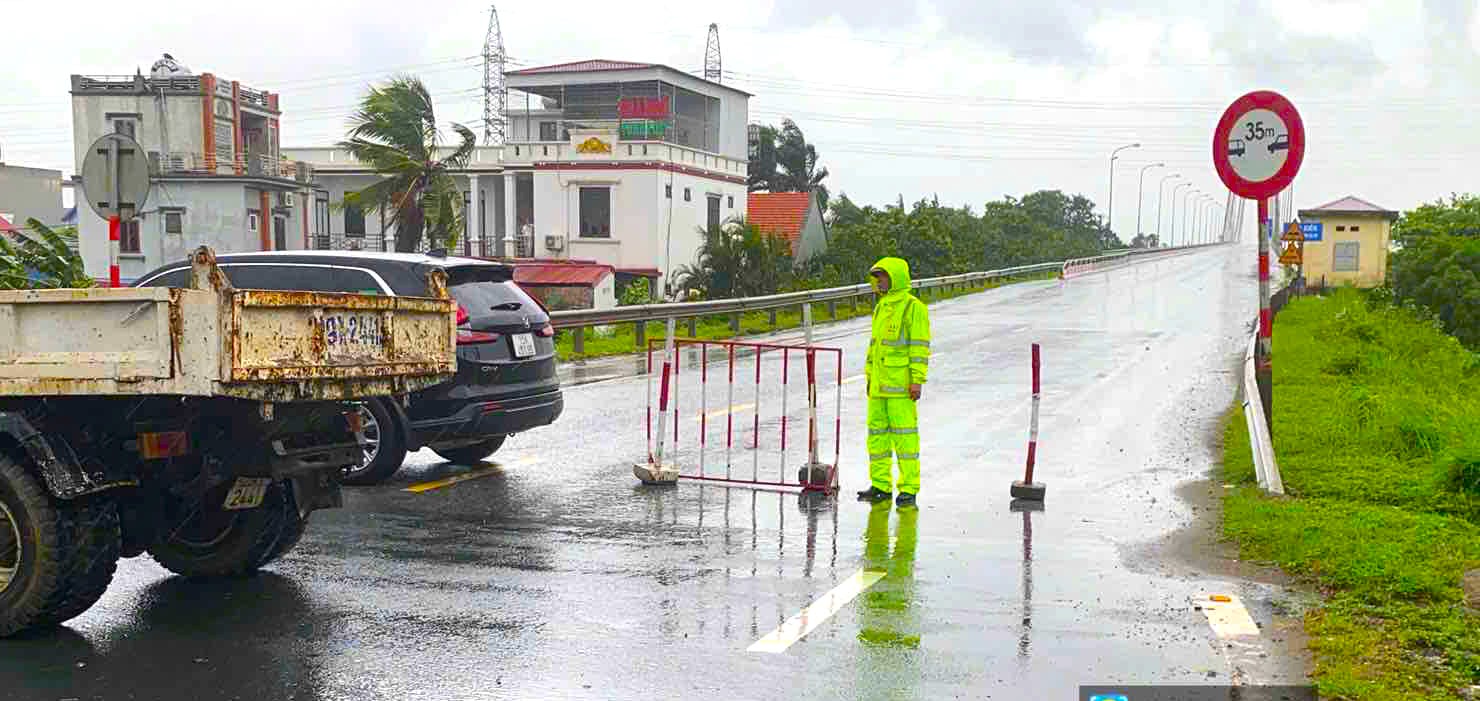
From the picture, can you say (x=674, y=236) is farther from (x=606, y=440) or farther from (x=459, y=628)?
(x=459, y=628)

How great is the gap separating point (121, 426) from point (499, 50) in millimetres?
71405

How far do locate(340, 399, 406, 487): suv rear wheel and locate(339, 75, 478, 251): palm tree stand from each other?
96.4 ft

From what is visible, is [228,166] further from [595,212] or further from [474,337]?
[474,337]

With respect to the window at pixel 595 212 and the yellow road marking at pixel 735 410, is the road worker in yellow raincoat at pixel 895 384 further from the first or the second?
the window at pixel 595 212

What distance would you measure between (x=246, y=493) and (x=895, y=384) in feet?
15.5

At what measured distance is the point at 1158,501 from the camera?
1038 centimetres

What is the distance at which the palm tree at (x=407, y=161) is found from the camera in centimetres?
3991

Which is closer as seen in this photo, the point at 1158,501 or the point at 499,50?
the point at 1158,501

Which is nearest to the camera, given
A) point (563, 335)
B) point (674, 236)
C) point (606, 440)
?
point (606, 440)

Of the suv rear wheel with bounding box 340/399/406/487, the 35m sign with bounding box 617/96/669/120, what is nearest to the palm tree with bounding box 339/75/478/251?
the 35m sign with bounding box 617/96/669/120

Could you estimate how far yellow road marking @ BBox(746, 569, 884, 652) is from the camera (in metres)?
6.42

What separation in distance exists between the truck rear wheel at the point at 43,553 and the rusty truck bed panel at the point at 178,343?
1.59 ft

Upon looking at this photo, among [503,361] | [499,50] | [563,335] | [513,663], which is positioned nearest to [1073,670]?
[513,663]

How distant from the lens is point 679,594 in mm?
7379
